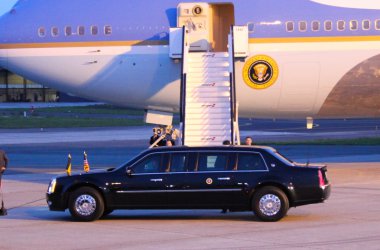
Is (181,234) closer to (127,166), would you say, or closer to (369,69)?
(127,166)

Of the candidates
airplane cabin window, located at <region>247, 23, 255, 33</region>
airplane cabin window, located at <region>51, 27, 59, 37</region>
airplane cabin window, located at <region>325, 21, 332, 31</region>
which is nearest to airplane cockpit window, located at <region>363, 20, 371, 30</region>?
airplane cabin window, located at <region>325, 21, 332, 31</region>

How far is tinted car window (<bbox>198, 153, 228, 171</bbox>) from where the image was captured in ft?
57.4

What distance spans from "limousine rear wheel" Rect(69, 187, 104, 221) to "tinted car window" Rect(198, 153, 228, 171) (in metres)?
2.02

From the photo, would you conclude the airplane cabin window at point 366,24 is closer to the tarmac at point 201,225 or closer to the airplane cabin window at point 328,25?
the airplane cabin window at point 328,25

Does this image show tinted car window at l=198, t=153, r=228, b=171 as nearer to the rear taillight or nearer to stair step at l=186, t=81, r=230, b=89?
the rear taillight

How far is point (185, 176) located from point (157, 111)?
8.43m

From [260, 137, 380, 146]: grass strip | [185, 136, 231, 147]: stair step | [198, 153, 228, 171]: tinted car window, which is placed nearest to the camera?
[198, 153, 228, 171]: tinted car window

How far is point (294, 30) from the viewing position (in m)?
24.0

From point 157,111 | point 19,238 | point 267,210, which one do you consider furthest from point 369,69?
point 19,238

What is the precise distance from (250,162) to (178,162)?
1384 millimetres

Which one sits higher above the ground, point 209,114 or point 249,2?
point 249,2

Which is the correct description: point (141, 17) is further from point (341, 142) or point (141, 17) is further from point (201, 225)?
point (341, 142)

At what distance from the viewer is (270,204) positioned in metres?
17.0

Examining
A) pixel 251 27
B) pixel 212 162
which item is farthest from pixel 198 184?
pixel 251 27
